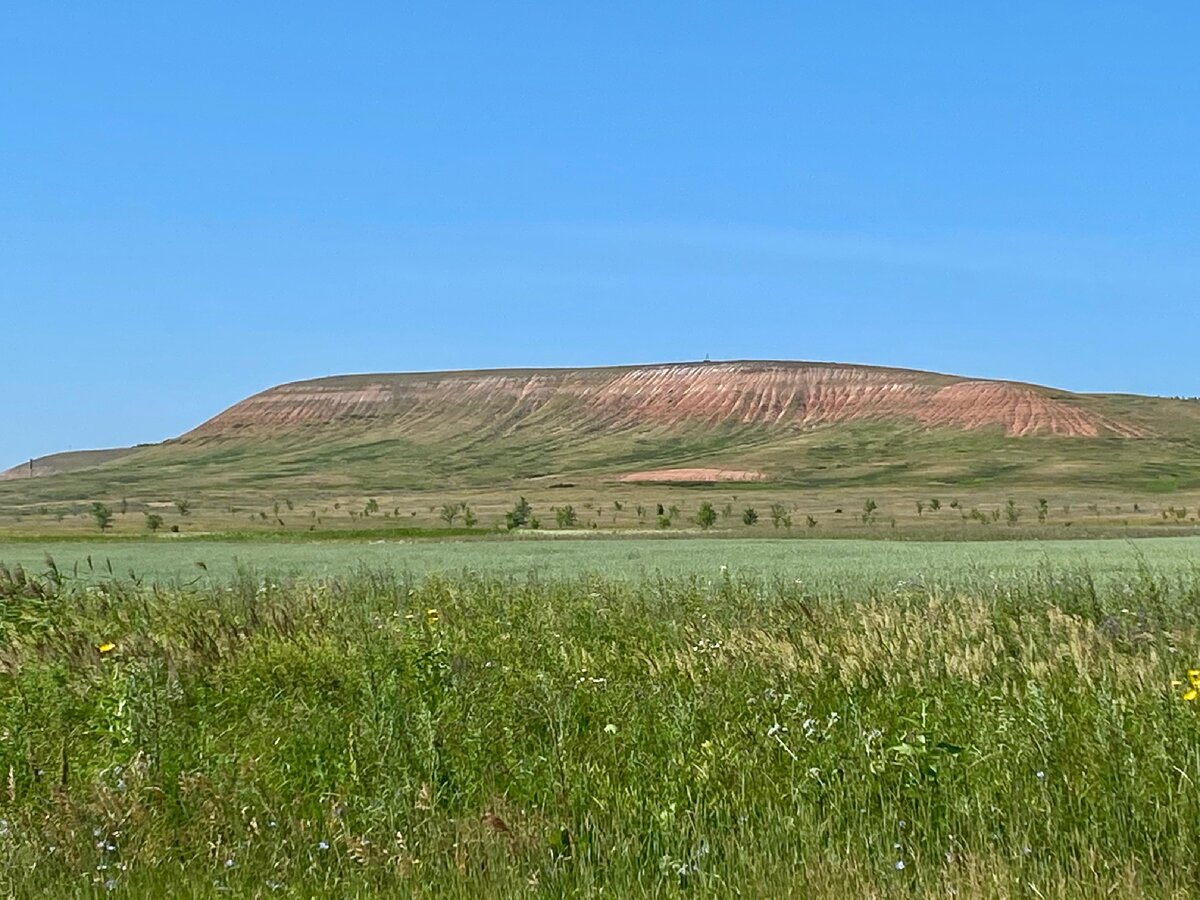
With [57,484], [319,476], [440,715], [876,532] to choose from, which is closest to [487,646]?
[440,715]

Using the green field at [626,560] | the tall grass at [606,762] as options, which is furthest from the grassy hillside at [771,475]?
the tall grass at [606,762]

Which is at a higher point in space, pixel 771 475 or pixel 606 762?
pixel 771 475

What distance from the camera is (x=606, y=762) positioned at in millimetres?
7242

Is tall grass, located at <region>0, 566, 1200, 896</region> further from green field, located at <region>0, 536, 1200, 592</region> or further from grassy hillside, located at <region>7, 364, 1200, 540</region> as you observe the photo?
grassy hillside, located at <region>7, 364, 1200, 540</region>

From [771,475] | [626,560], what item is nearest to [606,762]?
[626,560]

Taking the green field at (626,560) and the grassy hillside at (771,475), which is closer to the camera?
the green field at (626,560)

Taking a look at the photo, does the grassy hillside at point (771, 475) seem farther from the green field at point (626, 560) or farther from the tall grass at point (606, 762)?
the tall grass at point (606, 762)

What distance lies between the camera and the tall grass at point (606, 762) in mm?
5852

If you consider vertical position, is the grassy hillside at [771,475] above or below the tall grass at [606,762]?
above

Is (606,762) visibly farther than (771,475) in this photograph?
No

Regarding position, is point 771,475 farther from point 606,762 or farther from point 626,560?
point 606,762

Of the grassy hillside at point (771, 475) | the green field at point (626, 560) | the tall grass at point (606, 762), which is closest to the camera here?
the tall grass at point (606, 762)

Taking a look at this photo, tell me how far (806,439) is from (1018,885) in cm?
18913

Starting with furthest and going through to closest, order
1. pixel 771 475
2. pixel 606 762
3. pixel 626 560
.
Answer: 1. pixel 771 475
2. pixel 626 560
3. pixel 606 762
